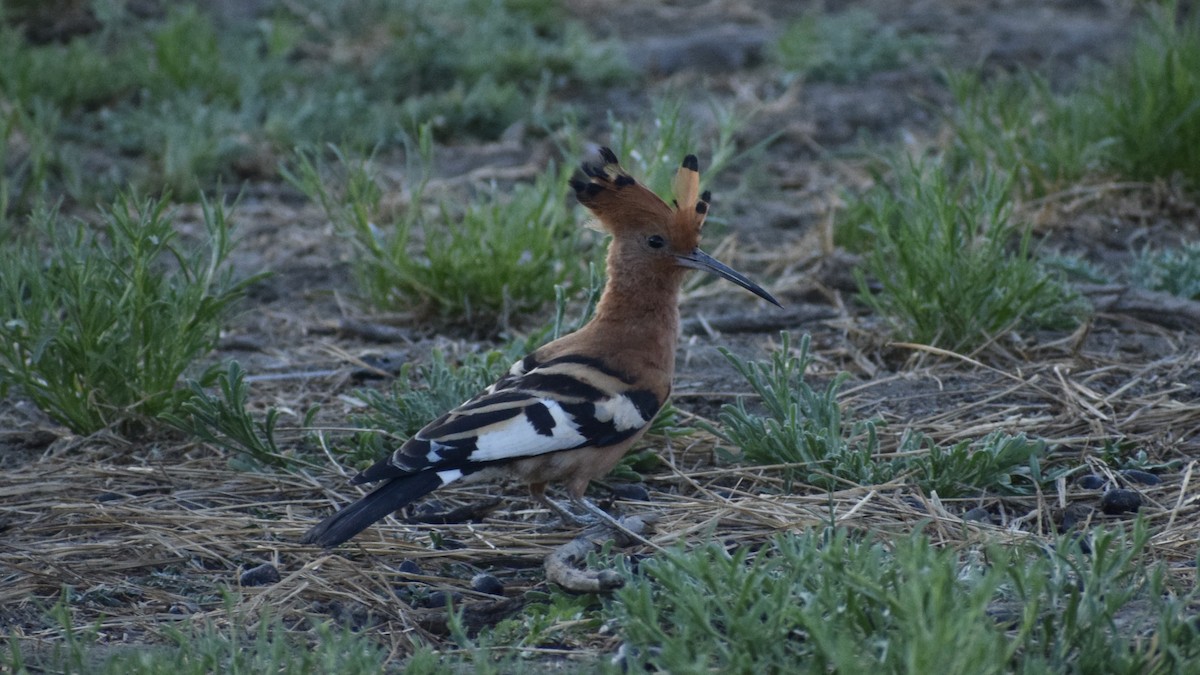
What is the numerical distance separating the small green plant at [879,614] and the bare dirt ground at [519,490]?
0.37m

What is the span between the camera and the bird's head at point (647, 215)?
3.74m

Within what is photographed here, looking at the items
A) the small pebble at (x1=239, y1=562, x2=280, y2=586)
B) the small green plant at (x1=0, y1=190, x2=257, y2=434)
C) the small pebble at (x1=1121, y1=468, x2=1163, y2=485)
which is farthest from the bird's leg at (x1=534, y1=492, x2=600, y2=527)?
the small pebble at (x1=1121, y1=468, x2=1163, y2=485)

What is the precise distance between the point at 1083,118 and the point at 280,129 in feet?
10.9

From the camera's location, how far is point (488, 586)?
311 centimetres

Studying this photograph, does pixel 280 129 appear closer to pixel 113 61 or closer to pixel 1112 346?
pixel 113 61

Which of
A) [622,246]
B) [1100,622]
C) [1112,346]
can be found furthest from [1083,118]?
[1100,622]

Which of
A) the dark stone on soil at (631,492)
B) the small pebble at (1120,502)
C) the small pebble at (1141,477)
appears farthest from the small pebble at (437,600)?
the small pebble at (1141,477)

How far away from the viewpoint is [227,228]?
12.8 feet

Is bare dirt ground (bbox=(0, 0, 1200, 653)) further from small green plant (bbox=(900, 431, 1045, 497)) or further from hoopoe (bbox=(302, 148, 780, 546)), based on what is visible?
hoopoe (bbox=(302, 148, 780, 546))

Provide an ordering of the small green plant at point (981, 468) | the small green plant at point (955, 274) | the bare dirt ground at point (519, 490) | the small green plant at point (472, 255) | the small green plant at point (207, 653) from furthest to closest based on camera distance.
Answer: the small green plant at point (472, 255)
the small green plant at point (955, 274)
the small green plant at point (981, 468)
the bare dirt ground at point (519, 490)
the small green plant at point (207, 653)

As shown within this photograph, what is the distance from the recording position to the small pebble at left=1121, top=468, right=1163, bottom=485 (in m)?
3.51

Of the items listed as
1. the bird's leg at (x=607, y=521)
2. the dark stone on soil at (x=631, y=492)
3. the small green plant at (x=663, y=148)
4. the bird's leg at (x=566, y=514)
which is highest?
the small green plant at (x=663, y=148)

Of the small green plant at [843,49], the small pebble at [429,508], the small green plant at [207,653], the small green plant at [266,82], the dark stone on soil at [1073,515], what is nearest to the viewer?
the small green plant at [207,653]

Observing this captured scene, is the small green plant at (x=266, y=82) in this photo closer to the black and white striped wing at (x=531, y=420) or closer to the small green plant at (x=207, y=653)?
the black and white striped wing at (x=531, y=420)
